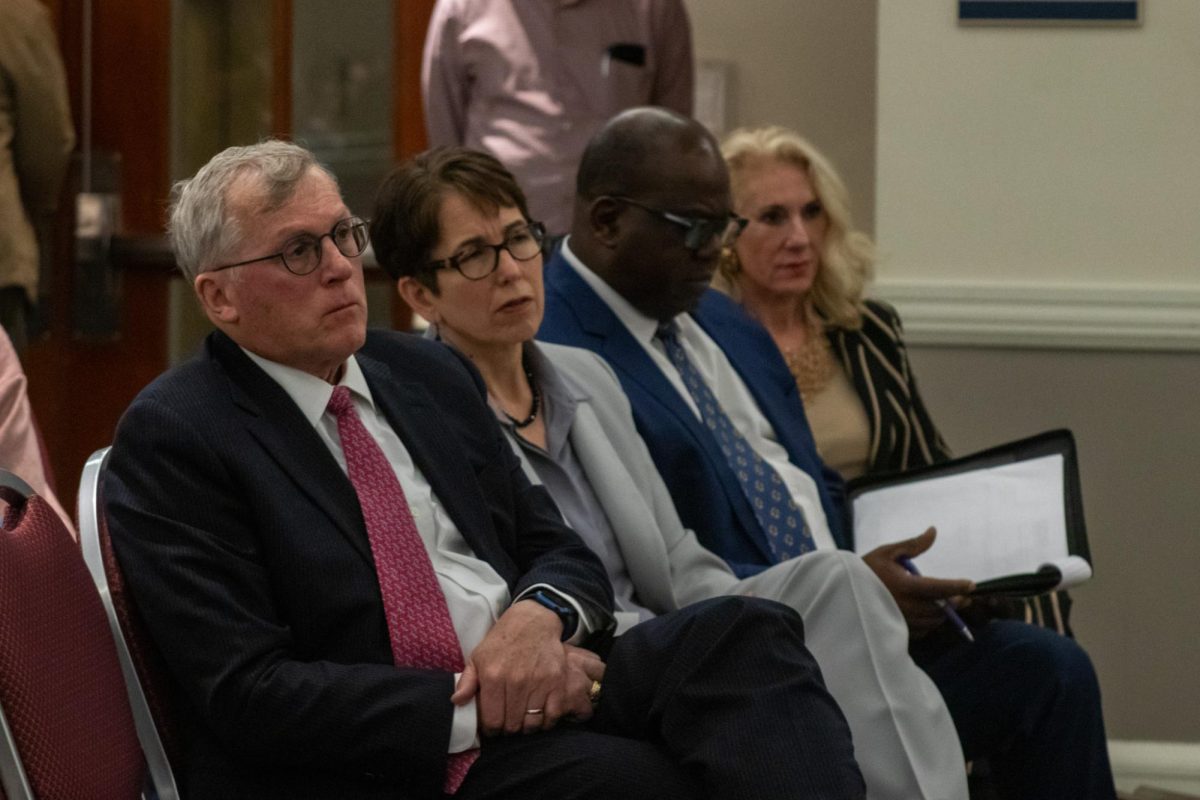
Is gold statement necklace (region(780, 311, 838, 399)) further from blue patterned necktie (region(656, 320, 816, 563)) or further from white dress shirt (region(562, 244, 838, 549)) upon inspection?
blue patterned necktie (region(656, 320, 816, 563))

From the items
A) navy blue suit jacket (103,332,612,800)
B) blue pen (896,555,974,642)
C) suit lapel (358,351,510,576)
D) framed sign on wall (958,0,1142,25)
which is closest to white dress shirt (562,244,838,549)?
blue pen (896,555,974,642)

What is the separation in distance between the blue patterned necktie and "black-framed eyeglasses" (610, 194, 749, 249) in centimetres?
20

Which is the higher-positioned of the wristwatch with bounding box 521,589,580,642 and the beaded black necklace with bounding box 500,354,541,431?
the beaded black necklace with bounding box 500,354,541,431

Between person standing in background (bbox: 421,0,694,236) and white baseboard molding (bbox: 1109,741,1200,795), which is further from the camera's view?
person standing in background (bbox: 421,0,694,236)

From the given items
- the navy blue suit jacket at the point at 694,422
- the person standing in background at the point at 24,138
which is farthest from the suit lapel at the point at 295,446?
the person standing in background at the point at 24,138

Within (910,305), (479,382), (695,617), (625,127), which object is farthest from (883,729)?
(910,305)

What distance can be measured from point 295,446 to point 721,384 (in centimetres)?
117

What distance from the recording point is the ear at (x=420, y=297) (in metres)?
2.63

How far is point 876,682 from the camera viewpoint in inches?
92.9

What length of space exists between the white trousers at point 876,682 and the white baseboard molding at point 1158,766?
5.06ft

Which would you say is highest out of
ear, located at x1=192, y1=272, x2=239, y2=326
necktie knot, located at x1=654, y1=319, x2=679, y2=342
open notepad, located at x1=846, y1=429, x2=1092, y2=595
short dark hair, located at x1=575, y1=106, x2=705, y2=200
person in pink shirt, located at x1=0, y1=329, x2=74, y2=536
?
short dark hair, located at x1=575, y1=106, x2=705, y2=200

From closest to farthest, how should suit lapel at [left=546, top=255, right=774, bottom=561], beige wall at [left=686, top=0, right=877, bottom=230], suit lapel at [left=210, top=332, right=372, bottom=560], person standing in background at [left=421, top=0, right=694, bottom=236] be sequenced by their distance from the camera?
suit lapel at [left=210, top=332, right=372, bottom=560] < suit lapel at [left=546, top=255, right=774, bottom=561] < person standing in background at [left=421, top=0, right=694, bottom=236] < beige wall at [left=686, top=0, right=877, bottom=230]

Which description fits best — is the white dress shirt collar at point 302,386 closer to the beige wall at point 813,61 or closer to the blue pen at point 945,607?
the blue pen at point 945,607

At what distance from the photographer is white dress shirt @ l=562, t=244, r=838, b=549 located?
2961 millimetres
